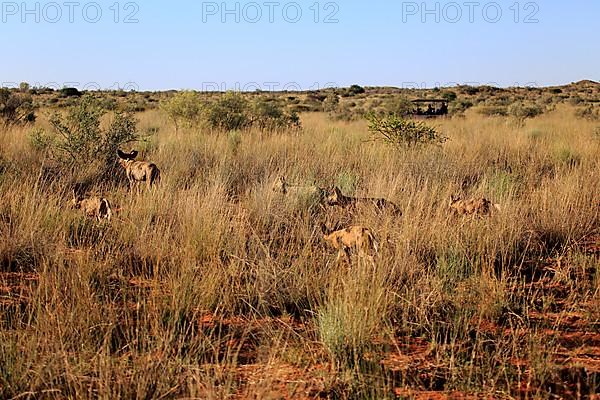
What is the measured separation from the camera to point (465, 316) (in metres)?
4.11

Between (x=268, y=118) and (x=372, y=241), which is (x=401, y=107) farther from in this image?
(x=372, y=241)

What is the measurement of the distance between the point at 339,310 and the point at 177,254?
6.51 feet

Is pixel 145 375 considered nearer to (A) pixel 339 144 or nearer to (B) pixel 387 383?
(B) pixel 387 383

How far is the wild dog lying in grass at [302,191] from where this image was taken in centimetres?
764

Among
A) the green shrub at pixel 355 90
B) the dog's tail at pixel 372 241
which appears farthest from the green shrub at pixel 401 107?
the green shrub at pixel 355 90

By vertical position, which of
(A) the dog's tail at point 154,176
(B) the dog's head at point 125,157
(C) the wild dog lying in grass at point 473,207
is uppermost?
(B) the dog's head at point 125,157

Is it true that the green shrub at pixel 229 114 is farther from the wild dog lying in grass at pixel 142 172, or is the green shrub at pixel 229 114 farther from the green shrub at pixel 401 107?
the green shrub at pixel 401 107

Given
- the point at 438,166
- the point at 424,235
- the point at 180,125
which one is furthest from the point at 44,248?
the point at 180,125

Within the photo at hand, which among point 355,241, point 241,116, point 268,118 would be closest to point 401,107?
point 268,118

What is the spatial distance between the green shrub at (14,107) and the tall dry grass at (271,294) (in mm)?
10501

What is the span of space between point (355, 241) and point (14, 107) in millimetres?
16628

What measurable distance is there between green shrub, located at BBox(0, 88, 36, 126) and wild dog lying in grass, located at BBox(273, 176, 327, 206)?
12.7 meters

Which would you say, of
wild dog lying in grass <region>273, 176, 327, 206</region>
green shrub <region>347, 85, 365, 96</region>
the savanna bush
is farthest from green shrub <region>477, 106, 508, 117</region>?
green shrub <region>347, 85, 365, 96</region>

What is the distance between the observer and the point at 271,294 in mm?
4738
